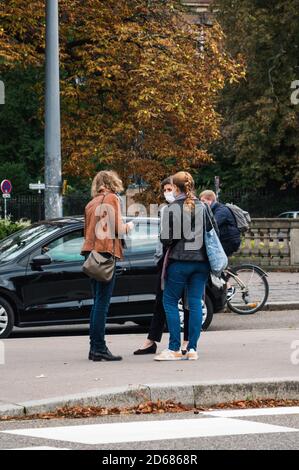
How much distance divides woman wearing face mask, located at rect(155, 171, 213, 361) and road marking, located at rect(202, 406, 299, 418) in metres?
2.31

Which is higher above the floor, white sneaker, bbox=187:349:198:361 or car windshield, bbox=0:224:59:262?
car windshield, bbox=0:224:59:262

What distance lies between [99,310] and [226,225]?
600 centimetres

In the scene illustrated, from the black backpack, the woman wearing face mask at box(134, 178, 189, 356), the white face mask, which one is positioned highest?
the white face mask

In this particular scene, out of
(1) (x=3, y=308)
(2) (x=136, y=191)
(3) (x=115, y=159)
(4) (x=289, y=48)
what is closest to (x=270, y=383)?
(1) (x=3, y=308)

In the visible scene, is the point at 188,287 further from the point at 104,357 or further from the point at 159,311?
the point at 104,357

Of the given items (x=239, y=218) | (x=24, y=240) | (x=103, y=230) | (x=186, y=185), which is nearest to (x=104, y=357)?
(x=103, y=230)

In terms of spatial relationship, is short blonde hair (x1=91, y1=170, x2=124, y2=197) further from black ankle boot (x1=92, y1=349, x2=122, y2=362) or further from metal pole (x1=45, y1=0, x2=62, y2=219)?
metal pole (x1=45, y1=0, x2=62, y2=219)

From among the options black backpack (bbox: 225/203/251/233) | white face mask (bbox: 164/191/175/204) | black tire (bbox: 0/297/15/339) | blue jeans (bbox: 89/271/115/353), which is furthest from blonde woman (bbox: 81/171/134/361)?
black backpack (bbox: 225/203/251/233)

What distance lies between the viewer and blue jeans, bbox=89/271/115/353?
1130cm

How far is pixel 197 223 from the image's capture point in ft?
36.8

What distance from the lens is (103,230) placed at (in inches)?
448

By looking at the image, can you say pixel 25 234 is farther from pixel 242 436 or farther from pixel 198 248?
pixel 242 436

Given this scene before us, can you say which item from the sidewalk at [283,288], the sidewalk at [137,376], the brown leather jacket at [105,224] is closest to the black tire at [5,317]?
the sidewalk at [137,376]

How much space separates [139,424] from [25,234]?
7.22 m
